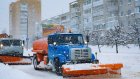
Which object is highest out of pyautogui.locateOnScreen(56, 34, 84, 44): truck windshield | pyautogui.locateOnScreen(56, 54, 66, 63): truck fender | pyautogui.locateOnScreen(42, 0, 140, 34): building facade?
pyautogui.locateOnScreen(42, 0, 140, 34): building facade

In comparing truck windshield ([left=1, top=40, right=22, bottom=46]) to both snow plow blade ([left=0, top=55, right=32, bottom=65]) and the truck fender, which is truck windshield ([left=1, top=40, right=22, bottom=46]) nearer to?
snow plow blade ([left=0, top=55, right=32, bottom=65])

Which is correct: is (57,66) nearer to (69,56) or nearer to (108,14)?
(69,56)

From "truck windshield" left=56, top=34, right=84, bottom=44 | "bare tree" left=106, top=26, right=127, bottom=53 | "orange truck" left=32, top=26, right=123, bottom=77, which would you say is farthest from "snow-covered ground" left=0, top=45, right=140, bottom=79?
"bare tree" left=106, top=26, right=127, bottom=53

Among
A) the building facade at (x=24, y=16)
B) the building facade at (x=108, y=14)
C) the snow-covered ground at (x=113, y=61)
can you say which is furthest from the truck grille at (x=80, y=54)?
the building facade at (x=24, y=16)

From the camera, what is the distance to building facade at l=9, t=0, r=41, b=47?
510 feet

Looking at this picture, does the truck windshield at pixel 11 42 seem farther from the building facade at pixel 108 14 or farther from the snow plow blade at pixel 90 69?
the building facade at pixel 108 14

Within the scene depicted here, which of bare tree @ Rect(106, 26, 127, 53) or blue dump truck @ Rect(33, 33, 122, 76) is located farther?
bare tree @ Rect(106, 26, 127, 53)

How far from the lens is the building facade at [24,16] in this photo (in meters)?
156

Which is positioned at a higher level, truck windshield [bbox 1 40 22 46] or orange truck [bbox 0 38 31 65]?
truck windshield [bbox 1 40 22 46]

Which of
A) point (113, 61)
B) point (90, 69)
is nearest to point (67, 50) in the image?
point (90, 69)

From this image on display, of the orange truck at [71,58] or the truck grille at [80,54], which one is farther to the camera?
the truck grille at [80,54]

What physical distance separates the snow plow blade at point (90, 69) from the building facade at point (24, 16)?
448ft

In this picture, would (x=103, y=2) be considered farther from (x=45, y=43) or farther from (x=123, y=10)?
(x=45, y=43)

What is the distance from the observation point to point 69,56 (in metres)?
17.1
